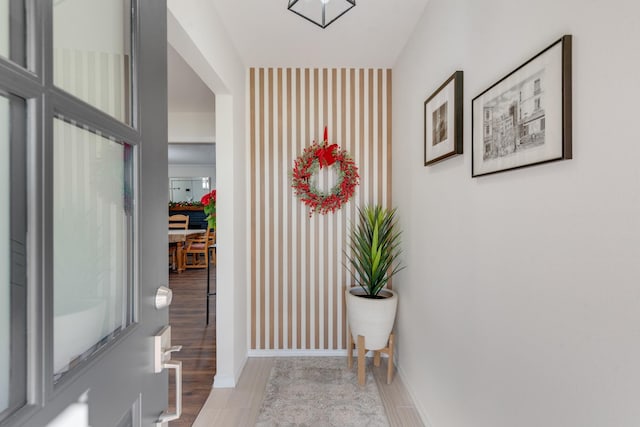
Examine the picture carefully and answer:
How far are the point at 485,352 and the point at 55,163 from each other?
159cm

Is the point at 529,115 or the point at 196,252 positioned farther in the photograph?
the point at 196,252

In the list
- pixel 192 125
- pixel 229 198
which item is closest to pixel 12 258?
pixel 229 198

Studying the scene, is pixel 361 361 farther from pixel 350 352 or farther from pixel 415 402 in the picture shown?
pixel 415 402

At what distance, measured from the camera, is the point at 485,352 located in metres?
1.49

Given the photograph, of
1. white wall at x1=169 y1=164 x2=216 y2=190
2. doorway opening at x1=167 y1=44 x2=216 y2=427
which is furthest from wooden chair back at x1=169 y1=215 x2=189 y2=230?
white wall at x1=169 y1=164 x2=216 y2=190

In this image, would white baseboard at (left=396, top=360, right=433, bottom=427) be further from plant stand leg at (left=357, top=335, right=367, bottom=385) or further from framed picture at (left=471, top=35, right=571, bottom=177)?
framed picture at (left=471, top=35, right=571, bottom=177)

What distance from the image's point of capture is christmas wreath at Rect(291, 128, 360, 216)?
3102 mm

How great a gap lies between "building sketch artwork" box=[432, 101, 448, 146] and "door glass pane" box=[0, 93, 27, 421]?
1797 millimetres

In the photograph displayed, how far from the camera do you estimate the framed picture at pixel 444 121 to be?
1.75 metres

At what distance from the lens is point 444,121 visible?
191cm

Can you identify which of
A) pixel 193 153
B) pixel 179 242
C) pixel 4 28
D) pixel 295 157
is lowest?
pixel 179 242

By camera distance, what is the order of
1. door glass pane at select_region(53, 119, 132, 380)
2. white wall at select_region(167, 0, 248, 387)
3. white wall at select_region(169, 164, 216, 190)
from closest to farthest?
door glass pane at select_region(53, 119, 132, 380) < white wall at select_region(167, 0, 248, 387) < white wall at select_region(169, 164, 216, 190)

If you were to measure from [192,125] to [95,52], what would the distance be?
172 inches

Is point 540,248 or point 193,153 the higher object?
point 193,153
